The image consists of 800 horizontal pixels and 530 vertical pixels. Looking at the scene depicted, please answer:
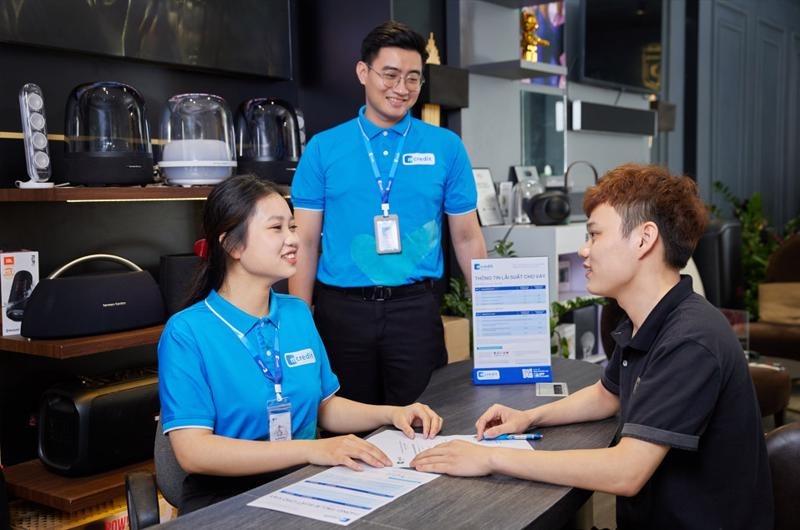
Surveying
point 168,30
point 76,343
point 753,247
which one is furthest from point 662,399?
point 753,247

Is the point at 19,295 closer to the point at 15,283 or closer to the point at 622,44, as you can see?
the point at 15,283

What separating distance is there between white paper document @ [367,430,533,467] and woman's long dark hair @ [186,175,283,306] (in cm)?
49

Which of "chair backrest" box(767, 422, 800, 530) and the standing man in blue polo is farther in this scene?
the standing man in blue polo

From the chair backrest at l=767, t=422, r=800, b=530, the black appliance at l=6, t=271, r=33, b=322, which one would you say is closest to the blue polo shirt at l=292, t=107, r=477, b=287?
the black appliance at l=6, t=271, r=33, b=322

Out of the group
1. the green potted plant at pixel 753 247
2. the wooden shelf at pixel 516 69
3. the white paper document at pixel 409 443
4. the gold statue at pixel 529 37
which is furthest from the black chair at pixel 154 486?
the green potted plant at pixel 753 247

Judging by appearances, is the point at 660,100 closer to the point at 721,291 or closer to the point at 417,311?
the point at 721,291

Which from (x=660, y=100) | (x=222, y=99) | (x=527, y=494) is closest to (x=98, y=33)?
(x=222, y=99)

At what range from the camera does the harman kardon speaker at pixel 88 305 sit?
2.56 metres

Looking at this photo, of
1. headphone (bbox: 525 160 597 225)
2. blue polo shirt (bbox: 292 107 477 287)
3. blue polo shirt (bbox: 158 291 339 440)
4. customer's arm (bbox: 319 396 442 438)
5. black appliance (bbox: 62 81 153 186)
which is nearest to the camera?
blue polo shirt (bbox: 158 291 339 440)

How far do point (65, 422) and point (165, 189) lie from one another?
83 cm

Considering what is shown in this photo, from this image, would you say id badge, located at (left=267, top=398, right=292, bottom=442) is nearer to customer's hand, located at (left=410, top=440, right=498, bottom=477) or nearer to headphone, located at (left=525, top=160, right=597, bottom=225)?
customer's hand, located at (left=410, top=440, right=498, bottom=477)

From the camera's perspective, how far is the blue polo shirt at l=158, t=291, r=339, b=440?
5.34 feet

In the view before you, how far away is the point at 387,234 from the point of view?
8.47 feet

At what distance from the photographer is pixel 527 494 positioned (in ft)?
4.60
